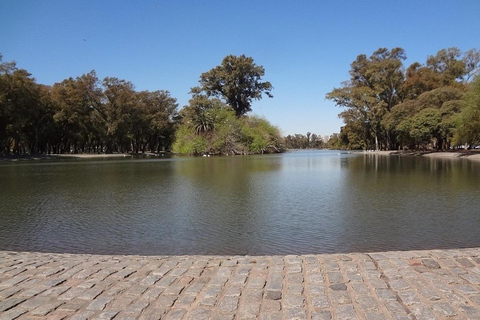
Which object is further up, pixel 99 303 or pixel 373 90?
pixel 373 90

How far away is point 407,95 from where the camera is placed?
191ft

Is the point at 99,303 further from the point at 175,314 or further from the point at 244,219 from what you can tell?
the point at 244,219

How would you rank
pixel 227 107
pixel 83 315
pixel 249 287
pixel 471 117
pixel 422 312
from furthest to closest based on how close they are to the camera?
pixel 227 107
pixel 471 117
pixel 249 287
pixel 83 315
pixel 422 312

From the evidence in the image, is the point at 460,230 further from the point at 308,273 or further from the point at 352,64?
the point at 352,64

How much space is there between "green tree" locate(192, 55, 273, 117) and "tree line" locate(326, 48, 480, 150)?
1444 cm

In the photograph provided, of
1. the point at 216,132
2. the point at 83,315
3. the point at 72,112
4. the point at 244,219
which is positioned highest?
the point at 72,112

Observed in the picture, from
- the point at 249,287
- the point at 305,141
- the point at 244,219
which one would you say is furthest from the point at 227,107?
the point at 305,141

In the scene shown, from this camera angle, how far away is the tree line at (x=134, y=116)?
56.1 metres

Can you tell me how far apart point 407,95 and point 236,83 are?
92.8 ft

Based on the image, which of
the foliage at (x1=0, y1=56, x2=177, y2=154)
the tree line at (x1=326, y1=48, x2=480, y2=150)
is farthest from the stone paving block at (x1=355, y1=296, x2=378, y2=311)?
the foliage at (x1=0, y1=56, x2=177, y2=154)

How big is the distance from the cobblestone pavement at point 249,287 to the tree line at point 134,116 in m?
52.1

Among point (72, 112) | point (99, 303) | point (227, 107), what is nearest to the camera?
point (99, 303)

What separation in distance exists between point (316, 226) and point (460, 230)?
9.62 feet

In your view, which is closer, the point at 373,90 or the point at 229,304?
the point at 229,304
